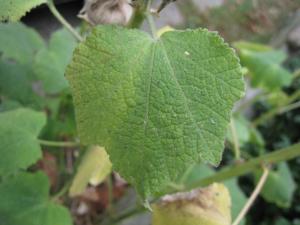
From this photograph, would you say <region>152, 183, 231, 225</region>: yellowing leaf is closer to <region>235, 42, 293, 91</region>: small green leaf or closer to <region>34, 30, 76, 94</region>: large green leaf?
<region>34, 30, 76, 94</region>: large green leaf

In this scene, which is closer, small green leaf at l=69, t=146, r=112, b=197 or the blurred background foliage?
small green leaf at l=69, t=146, r=112, b=197

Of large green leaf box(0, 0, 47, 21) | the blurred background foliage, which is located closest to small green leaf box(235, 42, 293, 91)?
the blurred background foliage

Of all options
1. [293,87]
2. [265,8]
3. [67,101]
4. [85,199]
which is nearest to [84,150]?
[67,101]

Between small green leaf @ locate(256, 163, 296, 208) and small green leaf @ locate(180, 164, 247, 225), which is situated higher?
small green leaf @ locate(180, 164, 247, 225)

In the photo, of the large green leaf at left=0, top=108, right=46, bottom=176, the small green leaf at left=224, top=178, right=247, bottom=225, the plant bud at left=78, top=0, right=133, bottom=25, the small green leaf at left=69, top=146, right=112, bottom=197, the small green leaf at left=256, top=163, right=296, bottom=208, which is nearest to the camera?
the plant bud at left=78, top=0, right=133, bottom=25

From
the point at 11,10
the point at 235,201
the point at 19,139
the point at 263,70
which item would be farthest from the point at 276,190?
the point at 11,10

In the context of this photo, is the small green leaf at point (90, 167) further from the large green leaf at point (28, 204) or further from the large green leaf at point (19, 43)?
the large green leaf at point (19, 43)
